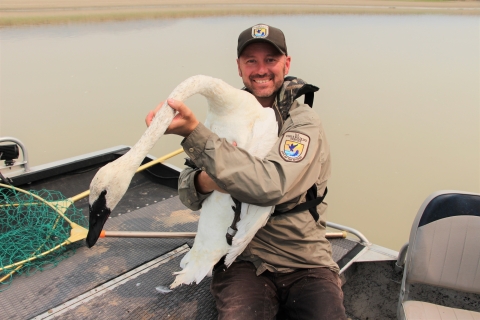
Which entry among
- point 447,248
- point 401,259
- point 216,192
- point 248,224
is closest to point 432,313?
point 447,248

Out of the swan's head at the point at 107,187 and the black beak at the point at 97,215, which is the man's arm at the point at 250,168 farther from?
the black beak at the point at 97,215

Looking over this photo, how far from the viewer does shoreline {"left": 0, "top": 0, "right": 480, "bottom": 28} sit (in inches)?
1000

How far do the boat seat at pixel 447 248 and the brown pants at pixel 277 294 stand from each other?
630 millimetres

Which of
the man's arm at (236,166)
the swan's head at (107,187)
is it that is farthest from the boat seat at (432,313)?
the swan's head at (107,187)

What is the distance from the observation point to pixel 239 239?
248cm

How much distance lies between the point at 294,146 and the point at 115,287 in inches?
73.1

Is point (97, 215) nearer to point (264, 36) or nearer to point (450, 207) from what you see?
point (264, 36)

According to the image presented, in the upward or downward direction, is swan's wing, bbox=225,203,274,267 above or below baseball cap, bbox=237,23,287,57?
below

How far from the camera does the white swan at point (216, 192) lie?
85.9 inches

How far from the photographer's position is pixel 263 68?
2764mm

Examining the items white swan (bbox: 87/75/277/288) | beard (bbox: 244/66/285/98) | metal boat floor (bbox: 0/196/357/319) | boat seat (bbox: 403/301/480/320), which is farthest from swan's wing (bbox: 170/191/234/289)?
boat seat (bbox: 403/301/480/320)

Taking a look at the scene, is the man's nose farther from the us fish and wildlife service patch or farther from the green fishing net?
the green fishing net

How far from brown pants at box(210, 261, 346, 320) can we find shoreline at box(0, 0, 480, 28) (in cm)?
2331

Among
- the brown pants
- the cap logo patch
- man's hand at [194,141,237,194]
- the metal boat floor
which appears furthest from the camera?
the metal boat floor
